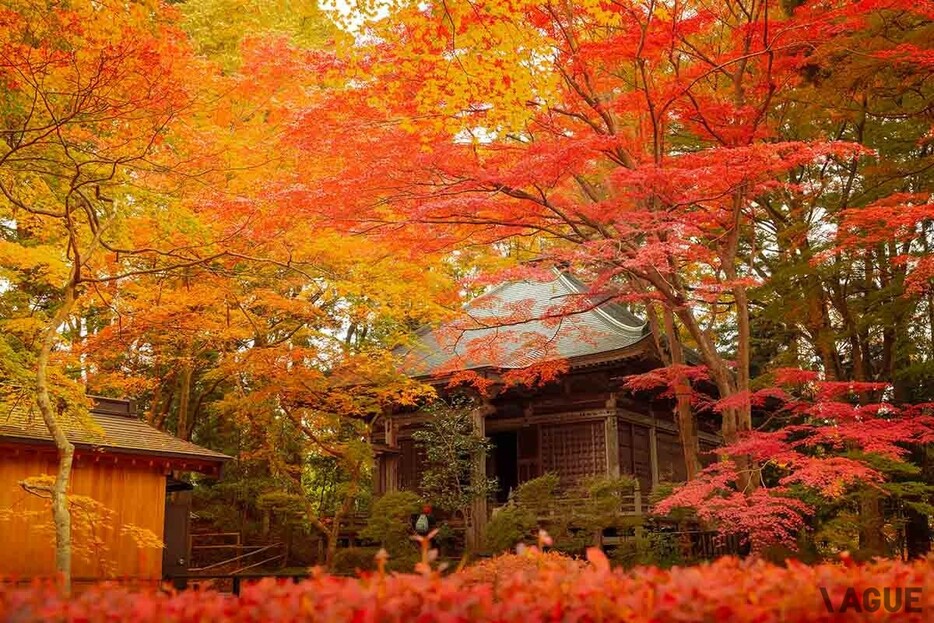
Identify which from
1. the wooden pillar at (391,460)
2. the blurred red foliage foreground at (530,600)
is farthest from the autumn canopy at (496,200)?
the blurred red foliage foreground at (530,600)

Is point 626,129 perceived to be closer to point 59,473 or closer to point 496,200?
point 496,200

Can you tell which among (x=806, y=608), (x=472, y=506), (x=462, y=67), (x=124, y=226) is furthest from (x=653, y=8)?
(x=472, y=506)

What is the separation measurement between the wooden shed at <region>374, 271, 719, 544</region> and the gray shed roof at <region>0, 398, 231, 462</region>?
5.09 meters

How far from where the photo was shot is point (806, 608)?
3314 mm

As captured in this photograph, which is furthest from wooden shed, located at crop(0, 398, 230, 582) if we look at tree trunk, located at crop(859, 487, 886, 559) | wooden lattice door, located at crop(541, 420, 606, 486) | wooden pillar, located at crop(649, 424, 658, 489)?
tree trunk, located at crop(859, 487, 886, 559)

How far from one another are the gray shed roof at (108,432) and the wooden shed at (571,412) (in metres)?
5.09

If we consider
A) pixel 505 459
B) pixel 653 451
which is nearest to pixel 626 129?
pixel 653 451

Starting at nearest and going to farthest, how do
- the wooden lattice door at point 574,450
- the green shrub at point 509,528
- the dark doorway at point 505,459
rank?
the green shrub at point 509,528
the wooden lattice door at point 574,450
the dark doorway at point 505,459

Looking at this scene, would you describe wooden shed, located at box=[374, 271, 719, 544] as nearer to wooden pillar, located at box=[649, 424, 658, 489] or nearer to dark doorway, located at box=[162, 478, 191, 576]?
wooden pillar, located at box=[649, 424, 658, 489]

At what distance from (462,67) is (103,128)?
4.31 meters

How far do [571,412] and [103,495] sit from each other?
9.92 metres

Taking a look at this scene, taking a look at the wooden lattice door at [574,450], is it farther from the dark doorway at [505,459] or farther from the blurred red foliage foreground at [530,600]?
the blurred red foliage foreground at [530,600]

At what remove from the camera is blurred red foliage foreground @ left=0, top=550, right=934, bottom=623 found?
2.98 meters

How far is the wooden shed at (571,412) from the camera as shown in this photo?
57.5ft
